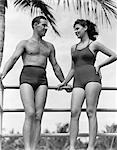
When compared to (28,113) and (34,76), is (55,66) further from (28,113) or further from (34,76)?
(28,113)

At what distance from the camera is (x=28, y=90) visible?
5082 mm

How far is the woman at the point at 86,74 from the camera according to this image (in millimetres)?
5082

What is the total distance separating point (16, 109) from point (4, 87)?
35cm

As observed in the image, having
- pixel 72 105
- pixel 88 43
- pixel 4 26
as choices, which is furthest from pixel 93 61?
pixel 4 26

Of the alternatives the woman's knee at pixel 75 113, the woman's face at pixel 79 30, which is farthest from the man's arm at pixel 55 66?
the woman's knee at pixel 75 113

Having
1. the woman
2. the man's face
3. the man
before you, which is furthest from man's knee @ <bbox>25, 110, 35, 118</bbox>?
the man's face

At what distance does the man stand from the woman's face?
347 mm

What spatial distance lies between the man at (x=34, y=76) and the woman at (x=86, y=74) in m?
0.34

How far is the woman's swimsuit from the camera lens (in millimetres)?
5152

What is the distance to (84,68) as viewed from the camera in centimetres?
520

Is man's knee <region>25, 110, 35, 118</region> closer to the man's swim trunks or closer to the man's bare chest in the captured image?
the man's swim trunks

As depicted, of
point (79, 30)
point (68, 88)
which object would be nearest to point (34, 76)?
point (68, 88)

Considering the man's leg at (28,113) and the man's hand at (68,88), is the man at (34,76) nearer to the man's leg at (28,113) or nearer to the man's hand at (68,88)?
the man's leg at (28,113)

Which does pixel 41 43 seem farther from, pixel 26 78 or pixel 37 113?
pixel 37 113
